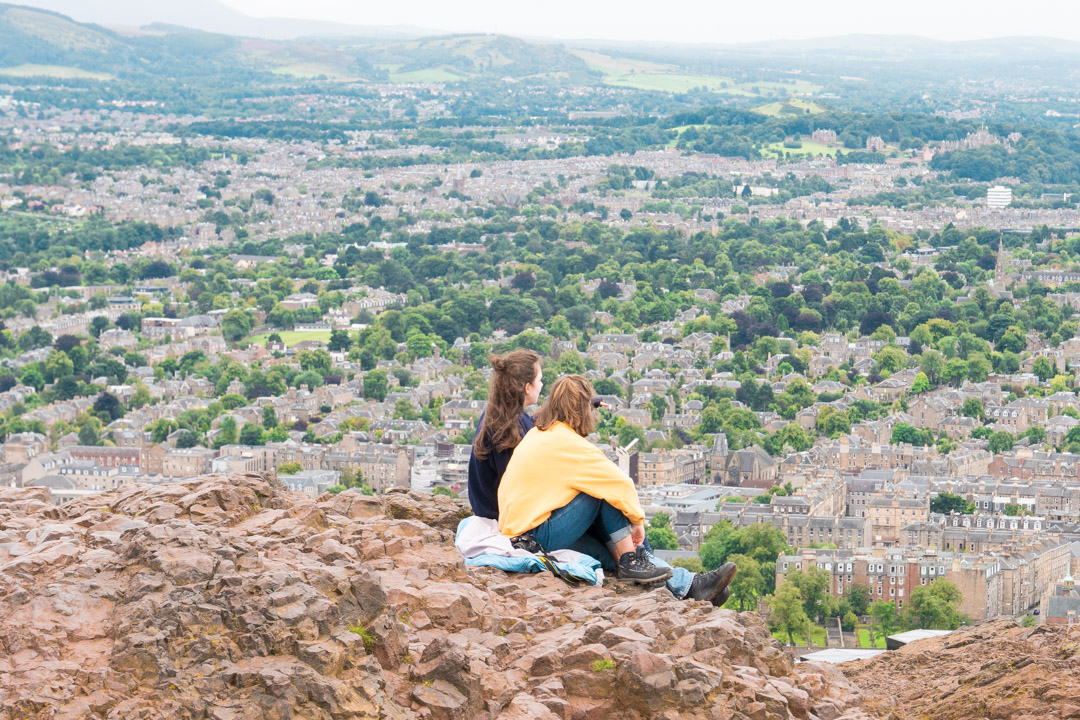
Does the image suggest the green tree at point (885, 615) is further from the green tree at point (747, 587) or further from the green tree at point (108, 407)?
the green tree at point (108, 407)

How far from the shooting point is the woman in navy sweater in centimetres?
887

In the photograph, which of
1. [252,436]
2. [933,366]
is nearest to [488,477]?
[252,436]

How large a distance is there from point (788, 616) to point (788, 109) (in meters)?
136

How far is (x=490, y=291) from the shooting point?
78.9 metres

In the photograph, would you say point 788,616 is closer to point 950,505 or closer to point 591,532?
point 950,505

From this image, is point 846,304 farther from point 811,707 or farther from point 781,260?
point 811,707

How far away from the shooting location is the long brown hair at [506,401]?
348 inches

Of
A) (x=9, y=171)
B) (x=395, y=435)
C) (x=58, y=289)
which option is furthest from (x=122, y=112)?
(x=395, y=435)

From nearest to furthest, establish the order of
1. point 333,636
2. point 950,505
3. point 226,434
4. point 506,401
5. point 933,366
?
1. point 333,636
2. point 506,401
3. point 950,505
4. point 226,434
5. point 933,366

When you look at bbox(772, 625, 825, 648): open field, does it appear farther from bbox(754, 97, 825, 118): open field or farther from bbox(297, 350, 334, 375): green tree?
bbox(754, 97, 825, 118): open field

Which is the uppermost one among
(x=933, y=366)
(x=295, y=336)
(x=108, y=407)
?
(x=933, y=366)

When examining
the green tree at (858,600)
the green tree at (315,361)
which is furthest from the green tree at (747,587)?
the green tree at (315,361)

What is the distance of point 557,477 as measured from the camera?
8609 millimetres

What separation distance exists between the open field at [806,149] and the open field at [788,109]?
8.40 meters
